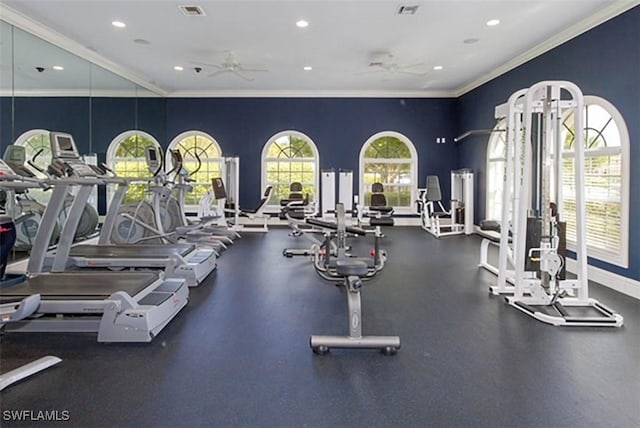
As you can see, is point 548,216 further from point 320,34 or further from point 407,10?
point 320,34

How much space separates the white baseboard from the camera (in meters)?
4.19

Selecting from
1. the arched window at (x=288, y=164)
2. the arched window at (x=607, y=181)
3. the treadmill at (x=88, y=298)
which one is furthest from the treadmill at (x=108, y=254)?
the arched window at (x=288, y=164)

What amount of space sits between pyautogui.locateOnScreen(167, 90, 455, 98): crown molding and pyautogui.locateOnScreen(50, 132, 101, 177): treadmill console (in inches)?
233

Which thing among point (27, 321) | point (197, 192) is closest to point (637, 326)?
point (27, 321)

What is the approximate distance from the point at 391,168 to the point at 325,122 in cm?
188

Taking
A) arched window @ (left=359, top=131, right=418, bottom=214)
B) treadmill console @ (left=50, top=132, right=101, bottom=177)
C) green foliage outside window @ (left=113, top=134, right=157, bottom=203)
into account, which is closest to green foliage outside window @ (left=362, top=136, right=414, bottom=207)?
arched window @ (left=359, top=131, right=418, bottom=214)

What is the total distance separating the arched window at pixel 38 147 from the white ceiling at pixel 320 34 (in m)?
1.38

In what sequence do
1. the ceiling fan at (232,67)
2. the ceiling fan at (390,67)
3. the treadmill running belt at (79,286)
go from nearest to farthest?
the treadmill running belt at (79,286), the ceiling fan at (232,67), the ceiling fan at (390,67)

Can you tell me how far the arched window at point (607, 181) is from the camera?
14.5ft

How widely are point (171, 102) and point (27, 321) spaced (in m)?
7.52

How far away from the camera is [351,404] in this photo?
215cm

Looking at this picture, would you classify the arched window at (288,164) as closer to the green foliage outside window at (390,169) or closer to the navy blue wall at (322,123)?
the navy blue wall at (322,123)

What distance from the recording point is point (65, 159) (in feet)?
12.6

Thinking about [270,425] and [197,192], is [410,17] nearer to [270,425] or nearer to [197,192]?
[270,425]
